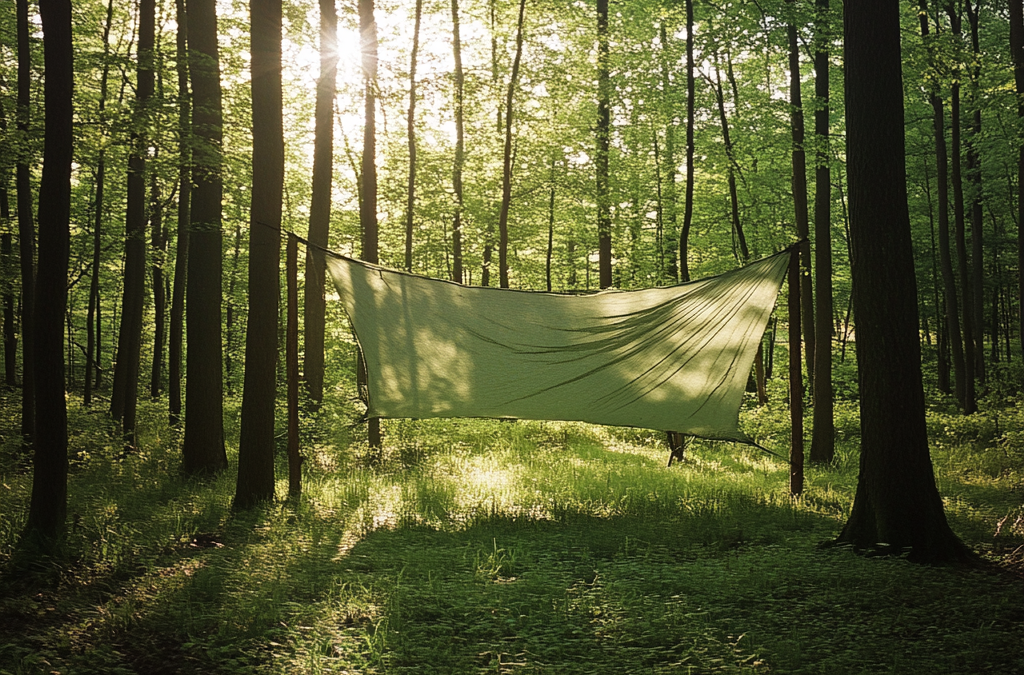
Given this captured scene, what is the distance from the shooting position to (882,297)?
13.1ft

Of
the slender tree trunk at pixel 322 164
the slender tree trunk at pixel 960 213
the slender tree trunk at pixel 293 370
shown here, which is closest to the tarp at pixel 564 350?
the slender tree trunk at pixel 293 370

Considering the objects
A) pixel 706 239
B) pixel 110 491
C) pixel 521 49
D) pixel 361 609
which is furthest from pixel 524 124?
pixel 361 609

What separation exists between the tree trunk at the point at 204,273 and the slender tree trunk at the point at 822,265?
641 cm

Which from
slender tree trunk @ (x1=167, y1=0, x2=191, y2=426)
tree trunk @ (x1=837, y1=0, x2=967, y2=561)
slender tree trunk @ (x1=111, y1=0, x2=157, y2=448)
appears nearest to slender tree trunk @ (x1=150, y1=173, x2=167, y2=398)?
Answer: slender tree trunk @ (x1=167, y1=0, x2=191, y2=426)

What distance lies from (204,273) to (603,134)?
6377 millimetres

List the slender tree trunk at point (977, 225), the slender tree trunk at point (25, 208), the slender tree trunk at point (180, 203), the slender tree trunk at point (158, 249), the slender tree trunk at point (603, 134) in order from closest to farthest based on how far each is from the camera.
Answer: the slender tree trunk at point (180, 203)
the slender tree trunk at point (25, 208)
the slender tree trunk at point (603, 134)
the slender tree trunk at point (158, 249)
the slender tree trunk at point (977, 225)

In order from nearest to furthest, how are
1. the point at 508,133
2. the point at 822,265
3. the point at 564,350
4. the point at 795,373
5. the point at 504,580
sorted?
the point at 504,580
the point at 795,373
the point at 564,350
the point at 822,265
the point at 508,133

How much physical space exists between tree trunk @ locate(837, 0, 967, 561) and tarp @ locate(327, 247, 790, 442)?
1394 mm

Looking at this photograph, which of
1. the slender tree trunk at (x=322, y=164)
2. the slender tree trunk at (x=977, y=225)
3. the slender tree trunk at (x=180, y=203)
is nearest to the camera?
the slender tree trunk at (x=180, y=203)

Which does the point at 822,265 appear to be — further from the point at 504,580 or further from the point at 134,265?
the point at 134,265

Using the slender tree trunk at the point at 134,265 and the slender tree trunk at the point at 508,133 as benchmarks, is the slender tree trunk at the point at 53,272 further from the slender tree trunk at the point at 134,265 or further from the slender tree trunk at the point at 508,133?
the slender tree trunk at the point at 508,133

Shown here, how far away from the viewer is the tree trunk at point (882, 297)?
3869 millimetres

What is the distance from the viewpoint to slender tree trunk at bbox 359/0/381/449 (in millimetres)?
8320

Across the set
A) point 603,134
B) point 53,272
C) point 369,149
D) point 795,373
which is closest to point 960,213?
point 603,134
